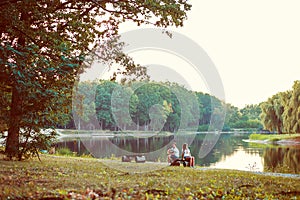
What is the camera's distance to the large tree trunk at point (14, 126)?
1266 cm

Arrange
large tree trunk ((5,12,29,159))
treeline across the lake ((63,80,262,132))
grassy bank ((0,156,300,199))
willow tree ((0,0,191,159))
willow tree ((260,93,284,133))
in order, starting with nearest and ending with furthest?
grassy bank ((0,156,300,199)) → willow tree ((0,0,191,159)) → large tree trunk ((5,12,29,159)) → willow tree ((260,93,284,133)) → treeline across the lake ((63,80,262,132))

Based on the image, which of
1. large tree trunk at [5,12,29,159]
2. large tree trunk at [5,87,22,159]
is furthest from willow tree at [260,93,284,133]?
large tree trunk at [5,87,22,159]

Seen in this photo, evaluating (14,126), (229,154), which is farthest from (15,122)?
(229,154)

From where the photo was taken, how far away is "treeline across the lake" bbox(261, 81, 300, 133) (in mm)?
41062

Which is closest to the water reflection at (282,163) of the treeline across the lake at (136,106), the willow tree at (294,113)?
the willow tree at (294,113)

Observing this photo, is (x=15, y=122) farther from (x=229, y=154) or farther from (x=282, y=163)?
(x=229, y=154)

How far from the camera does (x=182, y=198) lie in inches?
294

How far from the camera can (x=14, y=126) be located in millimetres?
12812

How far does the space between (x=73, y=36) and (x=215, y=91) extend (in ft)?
33.7

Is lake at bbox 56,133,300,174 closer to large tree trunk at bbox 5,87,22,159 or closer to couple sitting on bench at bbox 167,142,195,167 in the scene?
couple sitting on bench at bbox 167,142,195,167

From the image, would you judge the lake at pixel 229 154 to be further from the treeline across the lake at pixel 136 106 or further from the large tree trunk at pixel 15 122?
the large tree trunk at pixel 15 122

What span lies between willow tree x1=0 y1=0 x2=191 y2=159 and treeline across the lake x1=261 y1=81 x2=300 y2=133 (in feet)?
99.2

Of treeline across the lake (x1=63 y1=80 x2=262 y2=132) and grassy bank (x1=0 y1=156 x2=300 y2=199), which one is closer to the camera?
grassy bank (x1=0 y1=156 x2=300 y2=199)

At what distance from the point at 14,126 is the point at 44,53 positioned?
281cm
